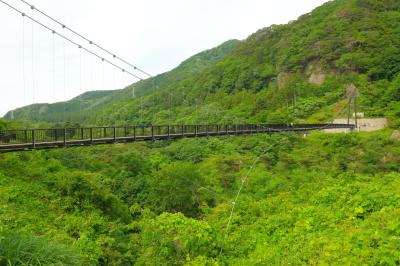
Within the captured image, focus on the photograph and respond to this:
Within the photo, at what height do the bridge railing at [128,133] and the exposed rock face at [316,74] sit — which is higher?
the exposed rock face at [316,74]

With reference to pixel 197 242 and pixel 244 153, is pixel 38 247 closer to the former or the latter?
pixel 197 242

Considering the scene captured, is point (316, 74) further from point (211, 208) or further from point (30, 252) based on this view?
point (30, 252)

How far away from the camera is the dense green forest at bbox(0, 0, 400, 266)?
7.79 metres

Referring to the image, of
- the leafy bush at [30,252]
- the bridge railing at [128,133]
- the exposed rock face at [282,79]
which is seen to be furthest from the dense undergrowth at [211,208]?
the exposed rock face at [282,79]

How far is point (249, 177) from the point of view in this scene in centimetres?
2745

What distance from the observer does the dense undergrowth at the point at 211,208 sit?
6.34 metres

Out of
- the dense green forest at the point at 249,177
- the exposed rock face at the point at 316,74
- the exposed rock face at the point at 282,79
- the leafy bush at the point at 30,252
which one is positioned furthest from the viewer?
the exposed rock face at the point at 282,79

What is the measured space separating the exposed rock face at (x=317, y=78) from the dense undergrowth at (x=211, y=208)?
2531 centimetres

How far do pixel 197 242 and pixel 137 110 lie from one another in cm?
6501

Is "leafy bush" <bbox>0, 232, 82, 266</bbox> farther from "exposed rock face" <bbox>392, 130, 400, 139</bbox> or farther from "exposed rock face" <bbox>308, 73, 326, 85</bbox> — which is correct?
"exposed rock face" <bbox>308, 73, 326, 85</bbox>

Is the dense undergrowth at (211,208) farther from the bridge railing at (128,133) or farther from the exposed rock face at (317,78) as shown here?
the exposed rock face at (317,78)

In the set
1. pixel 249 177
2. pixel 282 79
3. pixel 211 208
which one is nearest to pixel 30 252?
pixel 211 208

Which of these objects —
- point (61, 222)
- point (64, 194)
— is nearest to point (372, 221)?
point (61, 222)

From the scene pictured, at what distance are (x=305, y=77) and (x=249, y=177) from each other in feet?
134
